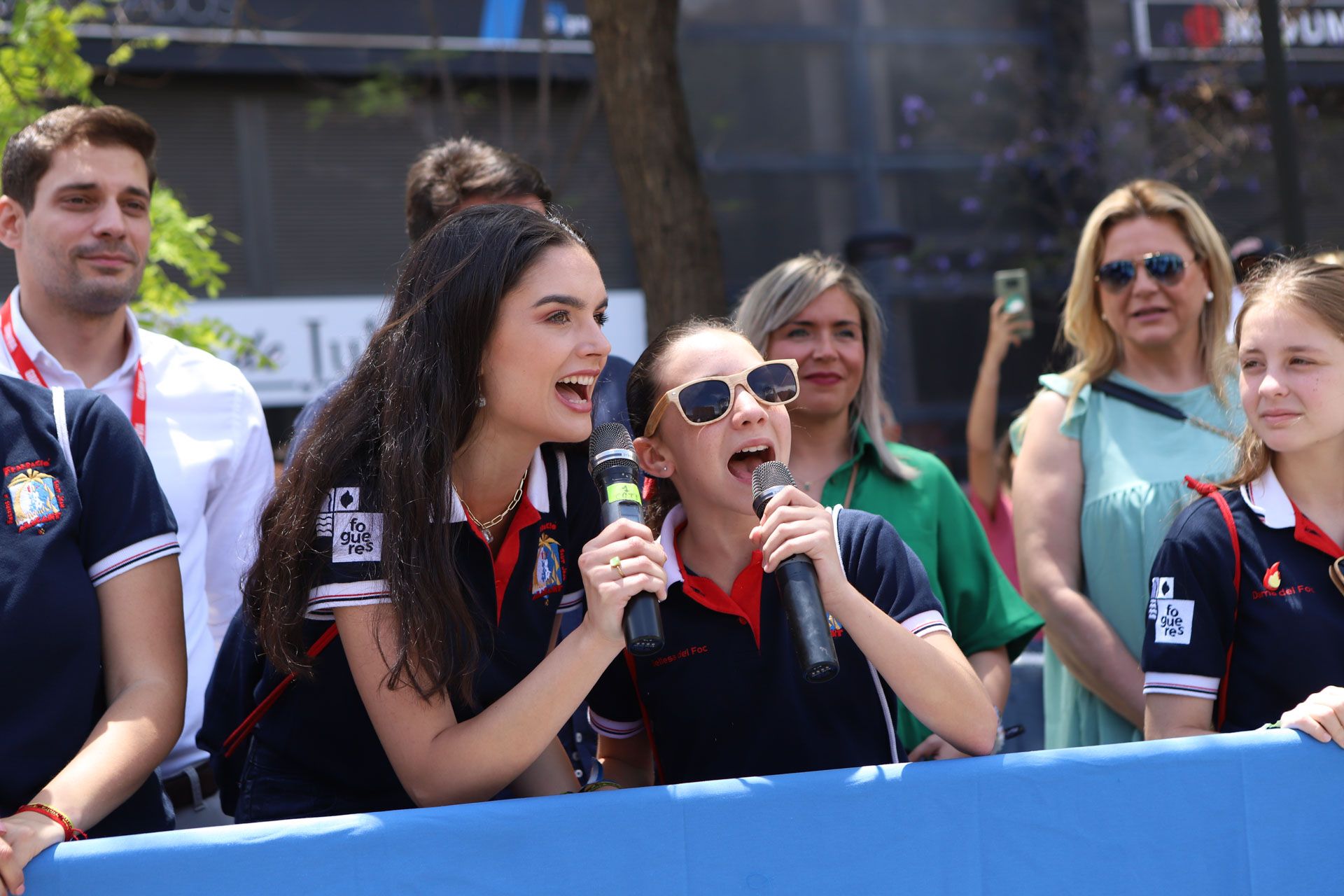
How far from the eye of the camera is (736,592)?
2.51 m

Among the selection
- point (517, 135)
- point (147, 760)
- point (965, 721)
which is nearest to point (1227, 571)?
point (965, 721)

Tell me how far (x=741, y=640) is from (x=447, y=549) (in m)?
0.59

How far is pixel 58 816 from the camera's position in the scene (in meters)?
2.01

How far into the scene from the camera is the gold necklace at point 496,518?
2.42 metres

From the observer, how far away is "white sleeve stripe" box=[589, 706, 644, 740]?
8.66 ft

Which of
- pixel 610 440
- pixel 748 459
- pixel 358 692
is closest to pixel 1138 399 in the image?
pixel 748 459

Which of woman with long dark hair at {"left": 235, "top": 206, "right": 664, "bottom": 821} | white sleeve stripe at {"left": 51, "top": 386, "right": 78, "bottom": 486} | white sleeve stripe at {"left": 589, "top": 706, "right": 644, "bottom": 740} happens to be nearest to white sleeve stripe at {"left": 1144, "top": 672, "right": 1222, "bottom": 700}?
white sleeve stripe at {"left": 589, "top": 706, "right": 644, "bottom": 740}

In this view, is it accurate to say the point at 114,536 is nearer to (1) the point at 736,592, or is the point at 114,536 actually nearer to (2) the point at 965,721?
(1) the point at 736,592

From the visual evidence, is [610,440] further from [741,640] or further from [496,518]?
[741,640]

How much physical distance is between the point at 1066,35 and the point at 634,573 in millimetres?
10582

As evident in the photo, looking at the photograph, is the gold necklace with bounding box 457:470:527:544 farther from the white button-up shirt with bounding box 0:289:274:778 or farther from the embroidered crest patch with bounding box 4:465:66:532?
the white button-up shirt with bounding box 0:289:274:778

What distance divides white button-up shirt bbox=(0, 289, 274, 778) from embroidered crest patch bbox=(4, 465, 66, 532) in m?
0.97

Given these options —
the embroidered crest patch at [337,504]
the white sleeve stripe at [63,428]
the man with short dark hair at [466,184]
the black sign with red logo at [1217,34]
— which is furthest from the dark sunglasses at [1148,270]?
the black sign with red logo at [1217,34]

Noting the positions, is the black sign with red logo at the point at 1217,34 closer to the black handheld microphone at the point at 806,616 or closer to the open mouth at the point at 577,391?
the open mouth at the point at 577,391
